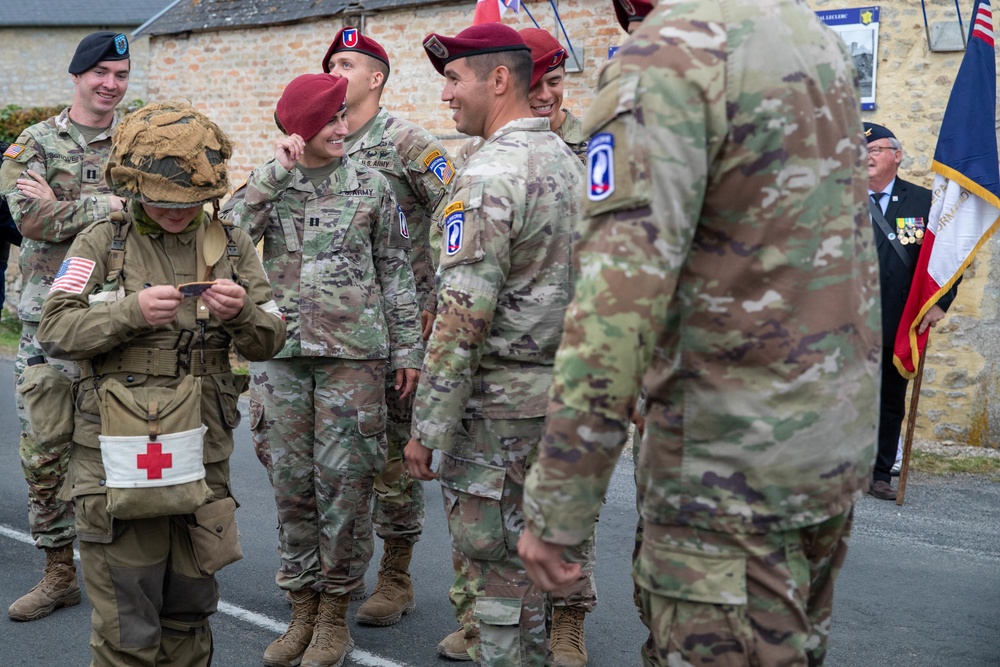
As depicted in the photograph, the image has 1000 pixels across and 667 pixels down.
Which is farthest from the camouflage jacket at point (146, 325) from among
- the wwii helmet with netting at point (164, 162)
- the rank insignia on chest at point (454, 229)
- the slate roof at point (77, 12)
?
the slate roof at point (77, 12)

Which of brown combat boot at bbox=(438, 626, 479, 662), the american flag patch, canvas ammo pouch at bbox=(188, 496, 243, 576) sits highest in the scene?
the american flag patch

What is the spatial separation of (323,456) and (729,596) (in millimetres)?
2514

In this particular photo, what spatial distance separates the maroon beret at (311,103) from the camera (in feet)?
13.5

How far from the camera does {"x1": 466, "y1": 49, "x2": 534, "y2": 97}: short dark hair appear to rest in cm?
340

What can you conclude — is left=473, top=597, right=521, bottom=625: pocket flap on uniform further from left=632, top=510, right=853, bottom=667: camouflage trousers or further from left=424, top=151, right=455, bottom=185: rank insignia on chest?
left=424, top=151, right=455, bottom=185: rank insignia on chest

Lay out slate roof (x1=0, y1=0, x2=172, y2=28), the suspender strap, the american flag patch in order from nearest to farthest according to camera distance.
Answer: the american flag patch
the suspender strap
slate roof (x1=0, y1=0, x2=172, y2=28)

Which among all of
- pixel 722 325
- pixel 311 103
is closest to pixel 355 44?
pixel 311 103

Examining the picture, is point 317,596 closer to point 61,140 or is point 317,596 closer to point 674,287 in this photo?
point 61,140

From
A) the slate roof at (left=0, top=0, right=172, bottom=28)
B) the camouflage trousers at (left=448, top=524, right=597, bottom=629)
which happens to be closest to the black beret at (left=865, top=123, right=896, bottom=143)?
the camouflage trousers at (left=448, top=524, right=597, bottom=629)

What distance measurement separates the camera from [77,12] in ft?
79.9

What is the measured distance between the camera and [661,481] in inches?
82.4

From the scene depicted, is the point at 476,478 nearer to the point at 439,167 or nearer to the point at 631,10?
the point at 631,10

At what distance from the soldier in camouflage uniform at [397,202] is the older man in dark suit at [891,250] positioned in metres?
3.50

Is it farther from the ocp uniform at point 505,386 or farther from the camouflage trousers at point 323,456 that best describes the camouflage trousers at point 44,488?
the ocp uniform at point 505,386
